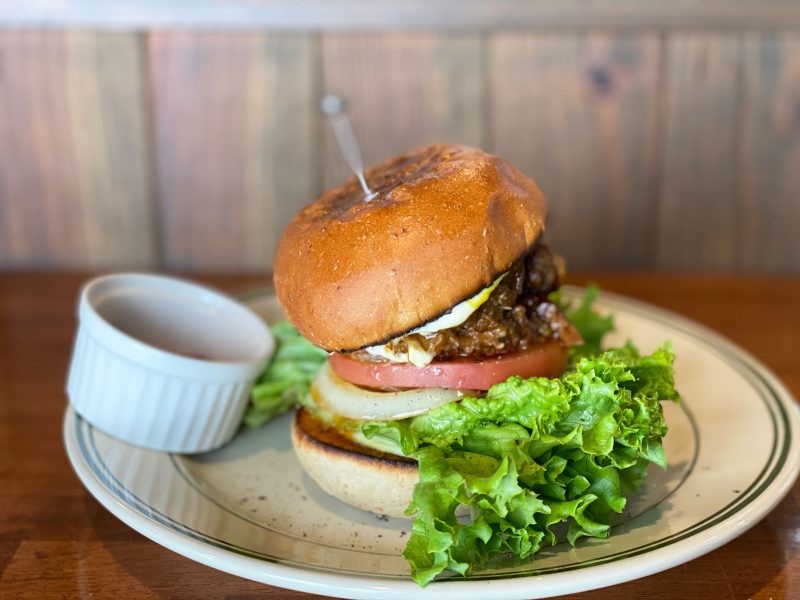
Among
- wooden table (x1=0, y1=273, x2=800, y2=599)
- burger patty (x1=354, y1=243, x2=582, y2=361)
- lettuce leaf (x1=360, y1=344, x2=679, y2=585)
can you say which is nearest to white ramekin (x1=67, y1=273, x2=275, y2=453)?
wooden table (x1=0, y1=273, x2=800, y2=599)

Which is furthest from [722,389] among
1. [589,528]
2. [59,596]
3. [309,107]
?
[309,107]

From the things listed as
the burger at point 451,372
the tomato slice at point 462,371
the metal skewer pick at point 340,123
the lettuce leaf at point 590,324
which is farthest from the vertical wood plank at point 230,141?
the tomato slice at point 462,371

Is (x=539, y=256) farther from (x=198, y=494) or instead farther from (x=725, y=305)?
(x=725, y=305)

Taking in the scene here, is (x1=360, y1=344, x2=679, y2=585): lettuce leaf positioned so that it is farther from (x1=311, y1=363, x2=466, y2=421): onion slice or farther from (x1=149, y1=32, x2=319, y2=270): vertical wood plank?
(x1=149, y1=32, x2=319, y2=270): vertical wood plank

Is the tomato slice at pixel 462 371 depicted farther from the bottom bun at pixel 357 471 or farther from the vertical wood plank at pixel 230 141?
the vertical wood plank at pixel 230 141

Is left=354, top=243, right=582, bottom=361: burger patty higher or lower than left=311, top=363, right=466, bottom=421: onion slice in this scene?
higher

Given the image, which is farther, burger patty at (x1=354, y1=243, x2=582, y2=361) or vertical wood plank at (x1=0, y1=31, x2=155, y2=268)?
vertical wood plank at (x1=0, y1=31, x2=155, y2=268)

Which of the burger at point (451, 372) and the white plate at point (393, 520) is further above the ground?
the burger at point (451, 372)
